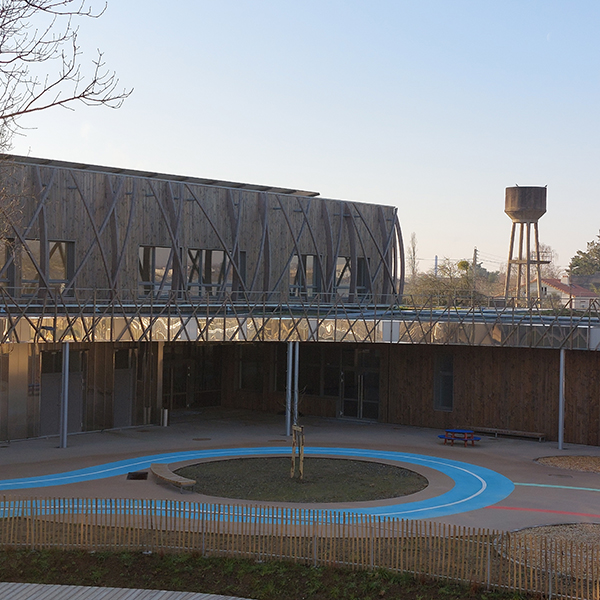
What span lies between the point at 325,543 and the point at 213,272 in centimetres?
2243

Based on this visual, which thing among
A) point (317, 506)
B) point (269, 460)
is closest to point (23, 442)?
point (269, 460)

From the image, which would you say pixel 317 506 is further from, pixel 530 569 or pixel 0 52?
pixel 0 52

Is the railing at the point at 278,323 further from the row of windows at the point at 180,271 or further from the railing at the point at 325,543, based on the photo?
the railing at the point at 325,543

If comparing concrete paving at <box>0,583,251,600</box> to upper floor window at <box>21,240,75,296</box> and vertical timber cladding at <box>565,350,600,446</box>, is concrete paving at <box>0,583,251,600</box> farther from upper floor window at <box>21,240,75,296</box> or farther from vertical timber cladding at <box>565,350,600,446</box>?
vertical timber cladding at <box>565,350,600,446</box>

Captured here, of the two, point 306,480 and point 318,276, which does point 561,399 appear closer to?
point 306,480

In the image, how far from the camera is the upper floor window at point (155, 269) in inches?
1369

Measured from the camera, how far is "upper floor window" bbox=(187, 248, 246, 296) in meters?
36.6

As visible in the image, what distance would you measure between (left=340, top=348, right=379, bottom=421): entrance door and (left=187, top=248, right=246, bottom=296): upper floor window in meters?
5.86

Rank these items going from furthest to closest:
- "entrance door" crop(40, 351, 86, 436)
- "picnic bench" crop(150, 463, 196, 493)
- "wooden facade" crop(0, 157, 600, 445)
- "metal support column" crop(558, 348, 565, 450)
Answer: "entrance door" crop(40, 351, 86, 436), "wooden facade" crop(0, 157, 600, 445), "metal support column" crop(558, 348, 565, 450), "picnic bench" crop(150, 463, 196, 493)

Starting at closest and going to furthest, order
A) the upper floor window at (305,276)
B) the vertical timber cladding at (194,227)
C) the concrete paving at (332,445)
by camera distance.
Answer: the concrete paving at (332,445)
the vertical timber cladding at (194,227)
the upper floor window at (305,276)

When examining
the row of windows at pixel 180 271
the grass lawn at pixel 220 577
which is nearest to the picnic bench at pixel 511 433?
the row of windows at pixel 180 271

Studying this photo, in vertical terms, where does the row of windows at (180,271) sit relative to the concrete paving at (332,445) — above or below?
above

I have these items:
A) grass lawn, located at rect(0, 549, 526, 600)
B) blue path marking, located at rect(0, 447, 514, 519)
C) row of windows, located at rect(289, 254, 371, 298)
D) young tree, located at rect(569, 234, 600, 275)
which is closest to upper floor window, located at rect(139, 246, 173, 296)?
row of windows, located at rect(289, 254, 371, 298)

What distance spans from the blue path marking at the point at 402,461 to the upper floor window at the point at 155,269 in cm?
948
